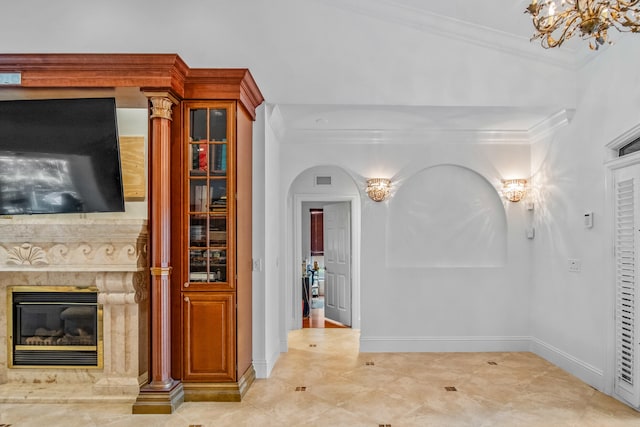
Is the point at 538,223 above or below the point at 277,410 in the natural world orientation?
above

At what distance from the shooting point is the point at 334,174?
21.1ft

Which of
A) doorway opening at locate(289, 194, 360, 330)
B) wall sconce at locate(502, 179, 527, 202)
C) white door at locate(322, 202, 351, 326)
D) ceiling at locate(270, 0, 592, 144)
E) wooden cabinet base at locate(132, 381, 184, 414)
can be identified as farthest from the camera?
white door at locate(322, 202, 351, 326)

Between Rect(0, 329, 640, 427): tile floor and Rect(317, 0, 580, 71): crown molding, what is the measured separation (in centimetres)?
309

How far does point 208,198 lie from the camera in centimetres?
388

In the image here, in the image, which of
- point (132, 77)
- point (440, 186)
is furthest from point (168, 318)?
point (440, 186)

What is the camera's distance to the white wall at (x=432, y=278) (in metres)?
5.46

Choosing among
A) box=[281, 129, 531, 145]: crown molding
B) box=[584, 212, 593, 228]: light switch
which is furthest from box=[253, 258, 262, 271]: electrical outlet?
box=[584, 212, 593, 228]: light switch

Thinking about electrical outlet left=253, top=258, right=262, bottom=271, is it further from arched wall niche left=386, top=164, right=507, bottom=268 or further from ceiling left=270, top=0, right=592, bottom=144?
arched wall niche left=386, top=164, right=507, bottom=268

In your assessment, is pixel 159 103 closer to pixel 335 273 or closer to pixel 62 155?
pixel 62 155

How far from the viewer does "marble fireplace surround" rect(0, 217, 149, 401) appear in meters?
3.76

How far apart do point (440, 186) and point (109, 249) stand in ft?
12.4

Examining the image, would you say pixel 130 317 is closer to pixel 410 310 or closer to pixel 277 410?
pixel 277 410

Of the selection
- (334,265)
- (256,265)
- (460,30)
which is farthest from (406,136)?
(334,265)

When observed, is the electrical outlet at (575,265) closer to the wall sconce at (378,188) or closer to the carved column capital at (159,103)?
the wall sconce at (378,188)
